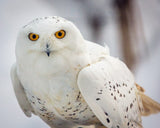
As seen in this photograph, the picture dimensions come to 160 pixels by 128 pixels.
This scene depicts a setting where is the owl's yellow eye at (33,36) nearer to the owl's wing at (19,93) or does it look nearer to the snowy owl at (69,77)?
the snowy owl at (69,77)

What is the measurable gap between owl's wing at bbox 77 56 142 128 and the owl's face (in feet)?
0.56

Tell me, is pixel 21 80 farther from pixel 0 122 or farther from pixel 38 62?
pixel 0 122

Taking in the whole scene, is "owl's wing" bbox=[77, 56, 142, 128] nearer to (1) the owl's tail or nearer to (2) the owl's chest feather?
(2) the owl's chest feather

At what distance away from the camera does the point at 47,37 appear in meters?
1.45

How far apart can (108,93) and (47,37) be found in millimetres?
416

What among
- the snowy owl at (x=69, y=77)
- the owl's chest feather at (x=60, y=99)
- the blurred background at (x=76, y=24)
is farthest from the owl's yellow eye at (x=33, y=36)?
the blurred background at (x=76, y=24)

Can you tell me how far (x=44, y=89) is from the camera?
1.61 metres

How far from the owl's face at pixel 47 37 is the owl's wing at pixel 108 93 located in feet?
0.56

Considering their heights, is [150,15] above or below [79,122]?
above

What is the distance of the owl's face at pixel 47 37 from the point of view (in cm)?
146

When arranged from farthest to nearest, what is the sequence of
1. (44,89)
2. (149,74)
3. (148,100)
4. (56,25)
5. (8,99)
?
(149,74), (8,99), (148,100), (44,89), (56,25)

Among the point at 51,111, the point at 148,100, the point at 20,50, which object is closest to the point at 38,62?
the point at 20,50

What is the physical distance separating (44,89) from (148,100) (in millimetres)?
702

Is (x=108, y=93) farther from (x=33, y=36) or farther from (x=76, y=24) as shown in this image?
(x=76, y=24)
